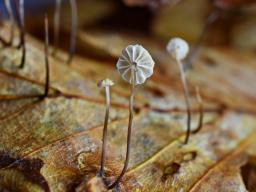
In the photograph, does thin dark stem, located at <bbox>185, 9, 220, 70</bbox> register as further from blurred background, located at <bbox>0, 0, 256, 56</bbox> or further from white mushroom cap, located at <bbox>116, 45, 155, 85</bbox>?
white mushroom cap, located at <bbox>116, 45, 155, 85</bbox>

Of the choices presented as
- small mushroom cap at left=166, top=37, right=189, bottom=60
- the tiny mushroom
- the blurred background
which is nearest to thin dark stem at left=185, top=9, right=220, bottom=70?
the blurred background

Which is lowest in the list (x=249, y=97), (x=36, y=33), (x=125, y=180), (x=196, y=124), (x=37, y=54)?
(x=125, y=180)

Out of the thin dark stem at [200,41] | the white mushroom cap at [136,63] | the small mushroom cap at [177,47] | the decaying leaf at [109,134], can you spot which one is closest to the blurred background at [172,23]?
the thin dark stem at [200,41]

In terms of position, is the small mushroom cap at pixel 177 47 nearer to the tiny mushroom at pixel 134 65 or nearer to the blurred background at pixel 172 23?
the tiny mushroom at pixel 134 65

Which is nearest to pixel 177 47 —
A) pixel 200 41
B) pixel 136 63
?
pixel 136 63

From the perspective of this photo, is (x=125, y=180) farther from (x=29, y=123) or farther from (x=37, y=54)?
(x=37, y=54)

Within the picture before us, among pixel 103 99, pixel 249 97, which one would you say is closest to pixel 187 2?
pixel 249 97
